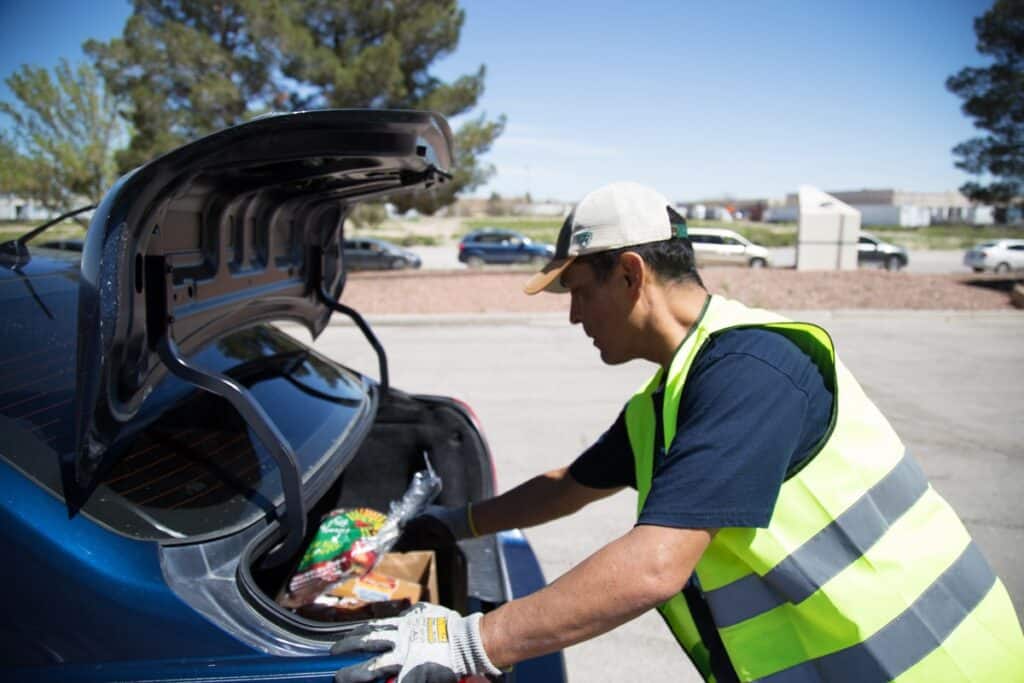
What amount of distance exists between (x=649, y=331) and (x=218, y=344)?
1.61 meters

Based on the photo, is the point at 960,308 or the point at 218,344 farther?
the point at 960,308

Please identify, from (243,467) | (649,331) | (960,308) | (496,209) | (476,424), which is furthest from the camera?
(496,209)

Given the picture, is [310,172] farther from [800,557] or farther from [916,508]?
[916,508]

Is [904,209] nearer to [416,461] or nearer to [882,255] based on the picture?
[882,255]

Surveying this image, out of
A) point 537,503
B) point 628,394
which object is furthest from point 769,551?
point 628,394

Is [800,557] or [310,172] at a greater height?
[310,172]

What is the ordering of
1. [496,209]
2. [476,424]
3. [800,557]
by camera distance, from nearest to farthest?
[800,557]
[476,424]
[496,209]

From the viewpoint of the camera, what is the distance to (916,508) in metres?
1.52

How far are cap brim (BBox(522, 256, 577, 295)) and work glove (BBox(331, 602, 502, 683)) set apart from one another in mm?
786

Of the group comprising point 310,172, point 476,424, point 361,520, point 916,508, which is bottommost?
point 361,520

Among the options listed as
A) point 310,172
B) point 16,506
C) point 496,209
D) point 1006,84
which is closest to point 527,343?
point 310,172

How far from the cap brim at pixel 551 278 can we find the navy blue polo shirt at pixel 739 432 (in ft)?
1.32

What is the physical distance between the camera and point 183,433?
80.4 inches

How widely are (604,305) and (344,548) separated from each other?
1.25 m
